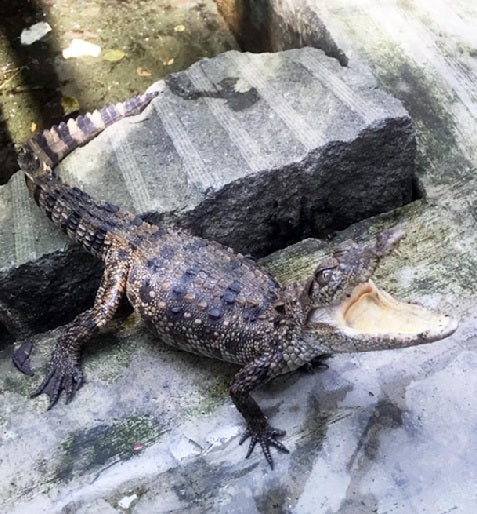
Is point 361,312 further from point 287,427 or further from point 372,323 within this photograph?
point 287,427

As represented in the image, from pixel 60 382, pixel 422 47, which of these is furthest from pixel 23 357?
pixel 422 47

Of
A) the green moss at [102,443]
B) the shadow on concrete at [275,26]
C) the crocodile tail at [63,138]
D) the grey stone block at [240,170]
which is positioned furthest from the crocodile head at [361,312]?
the shadow on concrete at [275,26]

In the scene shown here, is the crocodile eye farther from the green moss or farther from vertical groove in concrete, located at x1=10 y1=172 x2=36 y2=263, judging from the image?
vertical groove in concrete, located at x1=10 y1=172 x2=36 y2=263

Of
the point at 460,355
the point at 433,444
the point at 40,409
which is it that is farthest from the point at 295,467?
the point at 40,409

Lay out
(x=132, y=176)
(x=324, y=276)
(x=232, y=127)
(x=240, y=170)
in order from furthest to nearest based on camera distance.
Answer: (x=232, y=127) < (x=132, y=176) < (x=240, y=170) < (x=324, y=276)

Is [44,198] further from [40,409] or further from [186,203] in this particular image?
[40,409]

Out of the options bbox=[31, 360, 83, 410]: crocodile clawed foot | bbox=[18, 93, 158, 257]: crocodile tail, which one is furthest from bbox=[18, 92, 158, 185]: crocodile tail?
bbox=[31, 360, 83, 410]: crocodile clawed foot
